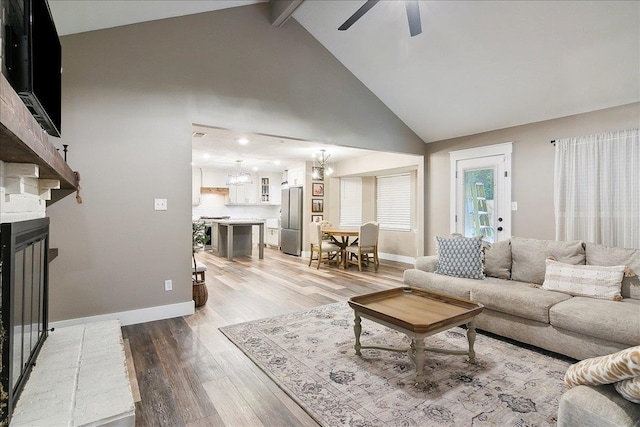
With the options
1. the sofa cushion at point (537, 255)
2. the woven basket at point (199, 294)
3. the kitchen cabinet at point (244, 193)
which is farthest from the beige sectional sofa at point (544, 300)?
the kitchen cabinet at point (244, 193)

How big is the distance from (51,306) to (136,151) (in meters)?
1.66

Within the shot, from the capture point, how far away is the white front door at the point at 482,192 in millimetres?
4992

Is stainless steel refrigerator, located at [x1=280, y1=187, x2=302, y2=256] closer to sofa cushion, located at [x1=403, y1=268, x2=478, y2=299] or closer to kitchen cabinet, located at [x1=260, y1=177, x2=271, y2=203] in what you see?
kitchen cabinet, located at [x1=260, y1=177, x2=271, y2=203]

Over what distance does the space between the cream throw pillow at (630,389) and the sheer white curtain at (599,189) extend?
3606mm

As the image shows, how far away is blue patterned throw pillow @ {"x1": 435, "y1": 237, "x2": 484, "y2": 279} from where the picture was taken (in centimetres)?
354

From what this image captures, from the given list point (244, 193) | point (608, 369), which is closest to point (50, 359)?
point (608, 369)

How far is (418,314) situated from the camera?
7.95 feet

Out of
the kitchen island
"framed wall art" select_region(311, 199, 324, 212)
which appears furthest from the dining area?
the kitchen island

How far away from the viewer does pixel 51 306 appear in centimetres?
301

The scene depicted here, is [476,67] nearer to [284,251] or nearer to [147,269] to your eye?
[147,269]

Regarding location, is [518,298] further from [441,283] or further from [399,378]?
[399,378]

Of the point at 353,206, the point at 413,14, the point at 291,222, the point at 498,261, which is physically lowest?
the point at 498,261

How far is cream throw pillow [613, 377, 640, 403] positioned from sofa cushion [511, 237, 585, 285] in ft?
8.22

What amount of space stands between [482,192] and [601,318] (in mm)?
3208
